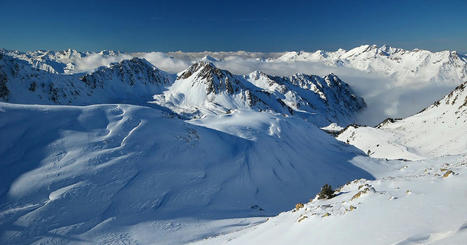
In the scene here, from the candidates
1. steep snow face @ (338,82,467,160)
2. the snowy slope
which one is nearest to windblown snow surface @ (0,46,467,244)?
the snowy slope

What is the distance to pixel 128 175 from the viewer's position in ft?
86.7

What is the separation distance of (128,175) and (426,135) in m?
86.2

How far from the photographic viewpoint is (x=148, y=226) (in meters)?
22.3

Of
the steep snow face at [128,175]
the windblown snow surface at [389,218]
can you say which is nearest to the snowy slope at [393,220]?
the windblown snow surface at [389,218]

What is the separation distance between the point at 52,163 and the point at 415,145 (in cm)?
8689

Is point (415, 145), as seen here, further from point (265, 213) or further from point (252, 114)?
point (265, 213)

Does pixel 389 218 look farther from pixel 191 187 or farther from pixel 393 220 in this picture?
pixel 191 187

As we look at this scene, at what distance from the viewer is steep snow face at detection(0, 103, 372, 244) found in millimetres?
21169

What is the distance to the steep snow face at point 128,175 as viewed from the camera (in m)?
21.2

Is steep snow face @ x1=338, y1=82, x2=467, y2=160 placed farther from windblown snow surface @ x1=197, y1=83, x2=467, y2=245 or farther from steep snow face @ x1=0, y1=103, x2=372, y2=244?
windblown snow surface @ x1=197, y1=83, x2=467, y2=245

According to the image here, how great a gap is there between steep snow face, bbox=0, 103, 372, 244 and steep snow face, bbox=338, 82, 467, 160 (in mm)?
41127

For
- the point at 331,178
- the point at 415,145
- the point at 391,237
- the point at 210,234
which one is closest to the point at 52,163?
the point at 210,234

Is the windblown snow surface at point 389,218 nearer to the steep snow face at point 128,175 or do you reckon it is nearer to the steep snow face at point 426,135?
the steep snow face at point 128,175

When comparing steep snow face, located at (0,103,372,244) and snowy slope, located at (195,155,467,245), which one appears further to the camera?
steep snow face, located at (0,103,372,244)
